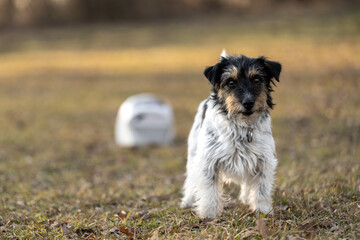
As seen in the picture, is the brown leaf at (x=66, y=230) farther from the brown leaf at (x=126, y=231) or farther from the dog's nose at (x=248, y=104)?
the dog's nose at (x=248, y=104)

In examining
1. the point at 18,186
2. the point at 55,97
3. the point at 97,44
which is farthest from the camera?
the point at 97,44

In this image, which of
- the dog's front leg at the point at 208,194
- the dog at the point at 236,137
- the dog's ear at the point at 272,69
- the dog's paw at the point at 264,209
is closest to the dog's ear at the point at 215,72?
the dog at the point at 236,137

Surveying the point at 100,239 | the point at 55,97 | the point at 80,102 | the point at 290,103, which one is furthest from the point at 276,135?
the point at 55,97

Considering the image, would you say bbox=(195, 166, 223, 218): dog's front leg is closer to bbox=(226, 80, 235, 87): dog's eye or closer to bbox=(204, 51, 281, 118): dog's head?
bbox=(204, 51, 281, 118): dog's head

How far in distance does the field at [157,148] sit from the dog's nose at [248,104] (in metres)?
1.15

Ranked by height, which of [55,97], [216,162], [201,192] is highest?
[216,162]

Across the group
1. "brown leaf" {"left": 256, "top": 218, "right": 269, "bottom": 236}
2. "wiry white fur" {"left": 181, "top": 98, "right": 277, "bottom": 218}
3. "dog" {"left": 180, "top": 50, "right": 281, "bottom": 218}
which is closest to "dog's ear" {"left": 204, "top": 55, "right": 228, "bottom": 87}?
"dog" {"left": 180, "top": 50, "right": 281, "bottom": 218}

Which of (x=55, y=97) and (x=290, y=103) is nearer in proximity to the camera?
(x=290, y=103)

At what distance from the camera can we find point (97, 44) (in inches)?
1422

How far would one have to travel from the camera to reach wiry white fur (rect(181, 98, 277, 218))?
494cm

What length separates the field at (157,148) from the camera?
4.87 m

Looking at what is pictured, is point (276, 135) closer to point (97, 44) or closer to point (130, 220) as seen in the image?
point (130, 220)

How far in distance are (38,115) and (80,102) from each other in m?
2.59

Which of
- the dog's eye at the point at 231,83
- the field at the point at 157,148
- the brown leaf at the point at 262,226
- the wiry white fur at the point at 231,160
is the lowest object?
the field at the point at 157,148
